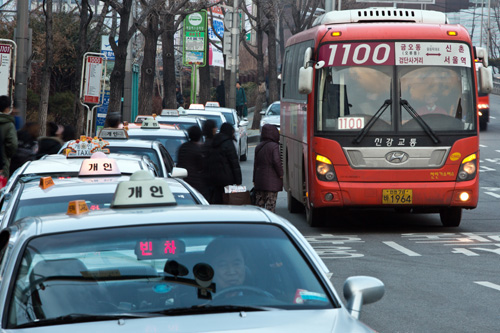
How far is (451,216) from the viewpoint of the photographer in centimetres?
1511

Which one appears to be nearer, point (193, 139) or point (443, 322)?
point (443, 322)

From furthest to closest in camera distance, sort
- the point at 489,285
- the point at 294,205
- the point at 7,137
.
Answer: the point at 294,205 → the point at 7,137 → the point at 489,285

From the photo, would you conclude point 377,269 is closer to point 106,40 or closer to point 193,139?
point 193,139

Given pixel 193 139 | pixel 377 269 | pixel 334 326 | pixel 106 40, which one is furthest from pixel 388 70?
pixel 106 40

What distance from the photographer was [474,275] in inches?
424

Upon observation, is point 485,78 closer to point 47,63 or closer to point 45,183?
point 45,183

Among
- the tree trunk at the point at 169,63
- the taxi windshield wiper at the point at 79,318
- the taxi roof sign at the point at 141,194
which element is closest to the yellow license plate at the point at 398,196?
the taxi roof sign at the point at 141,194

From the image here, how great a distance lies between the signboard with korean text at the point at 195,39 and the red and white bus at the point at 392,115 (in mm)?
28156

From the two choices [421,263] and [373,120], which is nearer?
[421,263]

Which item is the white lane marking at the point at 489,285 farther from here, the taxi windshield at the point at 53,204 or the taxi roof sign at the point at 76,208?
the taxi roof sign at the point at 76,208

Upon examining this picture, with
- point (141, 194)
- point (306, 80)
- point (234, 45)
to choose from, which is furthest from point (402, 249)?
point (234, 45)

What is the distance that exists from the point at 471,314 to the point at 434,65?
643cm

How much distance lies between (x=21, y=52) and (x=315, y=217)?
20.5 feet

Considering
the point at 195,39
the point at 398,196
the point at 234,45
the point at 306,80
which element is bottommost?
the point at 398,196
